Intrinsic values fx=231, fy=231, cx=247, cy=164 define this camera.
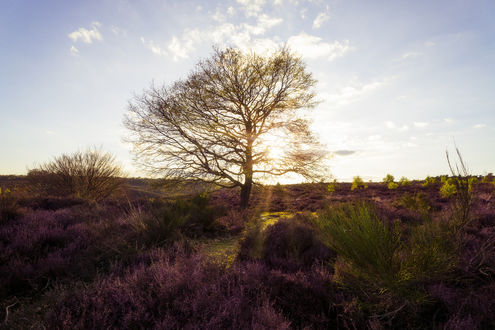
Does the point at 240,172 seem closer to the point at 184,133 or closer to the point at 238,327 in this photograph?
the point at 184,133

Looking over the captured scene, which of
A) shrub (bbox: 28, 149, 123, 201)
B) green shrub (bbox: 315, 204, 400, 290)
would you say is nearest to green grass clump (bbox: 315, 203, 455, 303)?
green shrub (bbox: 315, 204, 400, 290)

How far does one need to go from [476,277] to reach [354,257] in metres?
1.51

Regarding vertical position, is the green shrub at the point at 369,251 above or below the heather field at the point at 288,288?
above

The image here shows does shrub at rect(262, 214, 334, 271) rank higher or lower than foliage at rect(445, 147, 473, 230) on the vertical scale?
lower

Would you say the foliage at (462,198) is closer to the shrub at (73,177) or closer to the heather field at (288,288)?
the heather field at (288,288)

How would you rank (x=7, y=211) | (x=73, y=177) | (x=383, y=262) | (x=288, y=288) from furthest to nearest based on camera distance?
(x=73, y=177), (x=7, y=211), (x=288, y=288), (x=383, y=262)

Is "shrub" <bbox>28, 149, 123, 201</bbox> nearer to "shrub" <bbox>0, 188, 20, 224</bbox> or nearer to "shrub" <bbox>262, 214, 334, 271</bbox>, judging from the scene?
"shrub" <bbox>0, 188, 20, 224</bbox>

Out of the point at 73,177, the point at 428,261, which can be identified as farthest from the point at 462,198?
the point at 73,177

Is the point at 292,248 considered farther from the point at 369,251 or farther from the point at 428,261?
the point at 428,261

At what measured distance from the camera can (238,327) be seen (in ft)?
5.95

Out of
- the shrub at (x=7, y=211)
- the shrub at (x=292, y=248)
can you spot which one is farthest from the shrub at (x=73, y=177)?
the shrub at (x=292, y=248)

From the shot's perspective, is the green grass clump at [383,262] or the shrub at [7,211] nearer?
the green grass clump at [383,262]

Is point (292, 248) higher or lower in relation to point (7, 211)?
lower

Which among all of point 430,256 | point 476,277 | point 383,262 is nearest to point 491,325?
point 430,256
